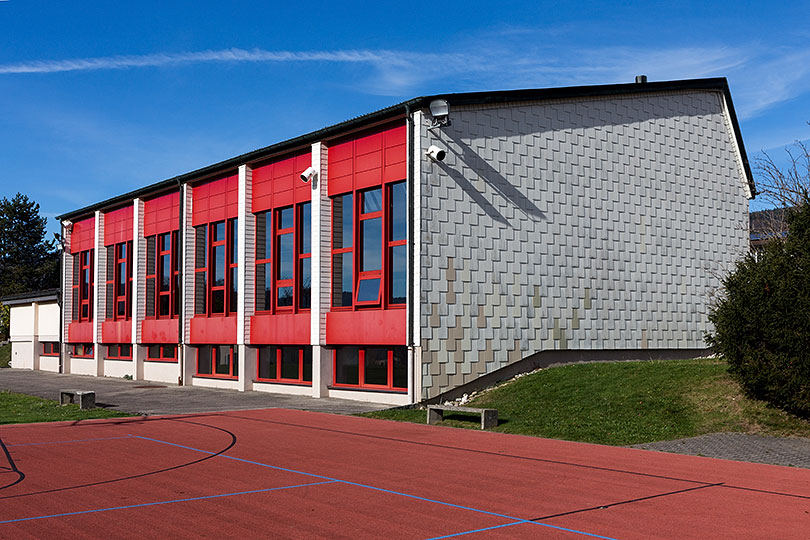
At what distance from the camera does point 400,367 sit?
25219 millimetres

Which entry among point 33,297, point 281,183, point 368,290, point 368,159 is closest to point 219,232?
point 281,183

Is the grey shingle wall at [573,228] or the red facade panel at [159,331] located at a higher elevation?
the grey shingle wall at [573,228]

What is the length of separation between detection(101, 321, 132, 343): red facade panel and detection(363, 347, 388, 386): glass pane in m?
19.2

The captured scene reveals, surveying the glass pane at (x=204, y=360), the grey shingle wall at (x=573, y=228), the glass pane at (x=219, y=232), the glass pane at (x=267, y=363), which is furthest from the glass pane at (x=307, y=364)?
the glass pane at (x=219, y=232)

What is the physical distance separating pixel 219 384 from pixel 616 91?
761 inches

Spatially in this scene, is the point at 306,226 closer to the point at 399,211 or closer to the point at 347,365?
the point at 399,211

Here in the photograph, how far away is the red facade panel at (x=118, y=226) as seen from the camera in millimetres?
42844

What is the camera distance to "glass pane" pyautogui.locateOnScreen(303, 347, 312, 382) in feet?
95.7

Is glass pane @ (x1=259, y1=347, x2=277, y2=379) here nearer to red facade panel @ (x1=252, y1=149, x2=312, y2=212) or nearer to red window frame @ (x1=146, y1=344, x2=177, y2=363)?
red facade panel @ (x1=252, y1=149, x2=312, y2=212)

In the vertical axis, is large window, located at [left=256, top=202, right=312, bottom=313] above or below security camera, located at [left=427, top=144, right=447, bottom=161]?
below

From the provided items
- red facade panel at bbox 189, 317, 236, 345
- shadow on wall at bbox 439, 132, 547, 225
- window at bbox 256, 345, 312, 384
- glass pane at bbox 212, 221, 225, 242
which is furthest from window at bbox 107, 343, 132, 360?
shadow on wall at bbox 439, 132, 547, 225

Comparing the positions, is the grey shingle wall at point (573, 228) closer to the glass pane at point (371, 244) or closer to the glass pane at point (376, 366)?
the glass pane at point (376, 366)

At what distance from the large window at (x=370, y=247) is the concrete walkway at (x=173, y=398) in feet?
11.2

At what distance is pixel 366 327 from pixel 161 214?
1781 cm
